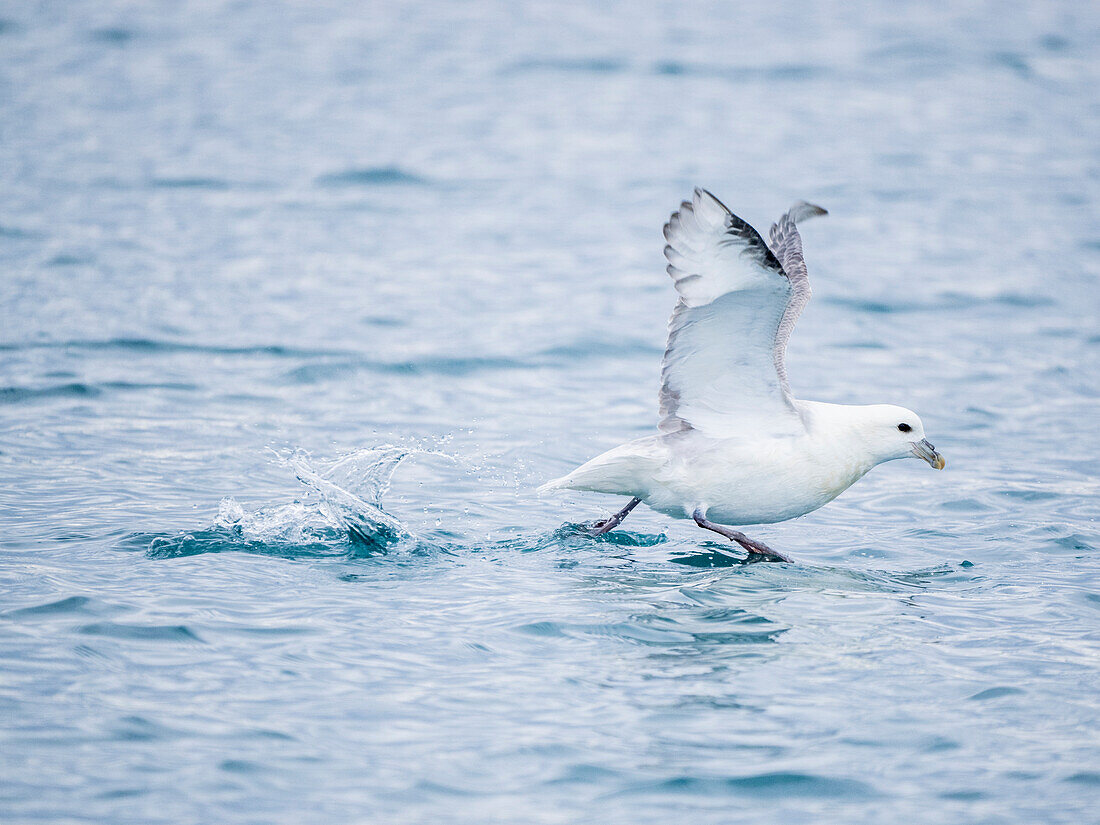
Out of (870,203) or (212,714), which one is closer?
(212,714)

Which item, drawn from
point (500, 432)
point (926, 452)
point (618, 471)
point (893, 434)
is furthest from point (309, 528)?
point (926, 452)

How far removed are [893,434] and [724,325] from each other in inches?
53.0

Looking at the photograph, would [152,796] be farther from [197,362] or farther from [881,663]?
[197,362]

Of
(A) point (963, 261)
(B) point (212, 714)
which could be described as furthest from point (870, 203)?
(B) point (212, 714)

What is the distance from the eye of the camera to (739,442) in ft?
24.9

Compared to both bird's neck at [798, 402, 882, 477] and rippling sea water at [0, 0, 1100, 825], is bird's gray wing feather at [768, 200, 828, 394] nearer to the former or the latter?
bird's neck at [798, 402, 882, 477]

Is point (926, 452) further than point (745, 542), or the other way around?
point (926, 452)

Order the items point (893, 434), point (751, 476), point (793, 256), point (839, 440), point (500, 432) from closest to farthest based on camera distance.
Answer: point (751, 476) → point (839, 440) → point (893, 434) → point (793, 256) → point (500, 432)

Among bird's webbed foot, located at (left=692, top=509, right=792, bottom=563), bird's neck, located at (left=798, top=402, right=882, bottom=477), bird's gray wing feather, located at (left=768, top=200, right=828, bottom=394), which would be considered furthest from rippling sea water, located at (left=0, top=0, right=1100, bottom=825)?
bird's gray wing feather, located at (left=768, top=200, right=828, bottom=394)

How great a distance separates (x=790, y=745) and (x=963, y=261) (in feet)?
34.7

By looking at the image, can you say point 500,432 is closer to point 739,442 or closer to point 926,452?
point 739,442

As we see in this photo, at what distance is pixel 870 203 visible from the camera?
1702 cm

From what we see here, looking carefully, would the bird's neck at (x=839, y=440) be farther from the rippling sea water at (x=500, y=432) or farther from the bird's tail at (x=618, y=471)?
the bird's tail at (x=618, y=471)

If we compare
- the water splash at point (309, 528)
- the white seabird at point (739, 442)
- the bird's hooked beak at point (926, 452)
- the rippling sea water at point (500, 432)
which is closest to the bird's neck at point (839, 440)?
the white seabird at point (739, 442)
